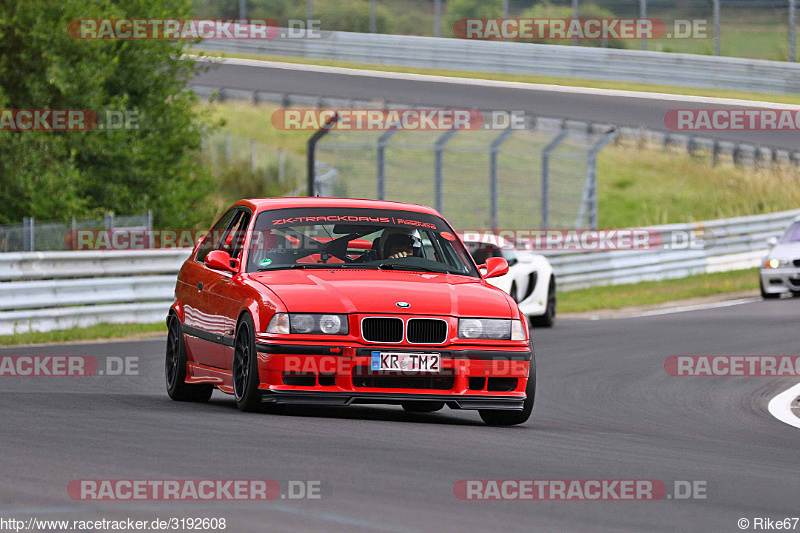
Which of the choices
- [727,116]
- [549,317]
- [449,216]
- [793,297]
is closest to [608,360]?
[549,317]

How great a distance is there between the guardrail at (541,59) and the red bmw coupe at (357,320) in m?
29.4

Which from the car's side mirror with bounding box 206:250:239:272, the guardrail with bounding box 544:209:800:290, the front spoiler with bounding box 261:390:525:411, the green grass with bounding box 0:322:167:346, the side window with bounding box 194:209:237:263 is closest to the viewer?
the front spoiler with bounding box 261:390:525:411

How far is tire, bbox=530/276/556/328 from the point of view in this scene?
779 inches

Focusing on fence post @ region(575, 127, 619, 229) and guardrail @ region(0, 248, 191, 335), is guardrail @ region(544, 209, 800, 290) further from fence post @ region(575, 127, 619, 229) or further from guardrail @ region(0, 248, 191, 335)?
guardrail @ region(0, 248, 191, 335)

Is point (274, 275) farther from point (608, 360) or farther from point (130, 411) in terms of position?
point (608, 360)

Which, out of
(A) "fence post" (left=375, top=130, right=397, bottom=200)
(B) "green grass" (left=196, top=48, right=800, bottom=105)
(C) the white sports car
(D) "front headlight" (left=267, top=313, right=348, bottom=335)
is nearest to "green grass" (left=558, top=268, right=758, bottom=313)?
(C) the white sports car

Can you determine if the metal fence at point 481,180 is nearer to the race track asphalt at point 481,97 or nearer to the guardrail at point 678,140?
the guardrail at point 678,140

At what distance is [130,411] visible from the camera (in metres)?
9.16

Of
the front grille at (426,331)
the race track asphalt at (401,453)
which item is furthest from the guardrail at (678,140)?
the front grille at (426,331)

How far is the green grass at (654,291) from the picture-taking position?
24016 mm

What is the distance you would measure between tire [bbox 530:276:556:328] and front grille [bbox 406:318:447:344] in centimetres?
1092

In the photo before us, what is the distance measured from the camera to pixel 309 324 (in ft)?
28.8

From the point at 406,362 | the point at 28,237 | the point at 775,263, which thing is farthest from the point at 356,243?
the point at 775,263

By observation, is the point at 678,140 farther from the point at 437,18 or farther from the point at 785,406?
the point at 785,406
